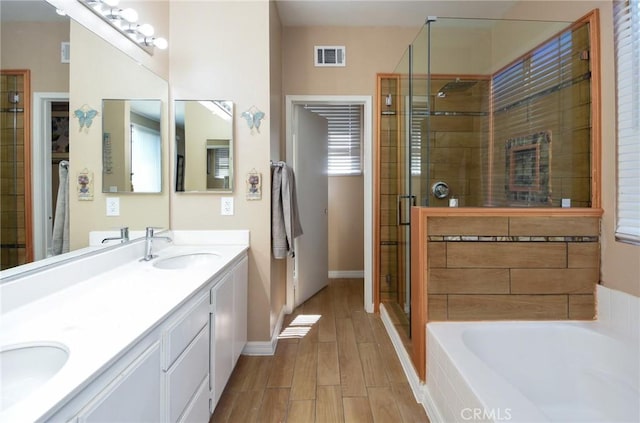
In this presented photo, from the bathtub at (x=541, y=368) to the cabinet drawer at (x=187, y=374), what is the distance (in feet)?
3.65

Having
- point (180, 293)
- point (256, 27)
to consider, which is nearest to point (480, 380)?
point (180, 293)

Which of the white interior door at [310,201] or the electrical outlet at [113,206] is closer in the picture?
the electrical outlet at [113,206]

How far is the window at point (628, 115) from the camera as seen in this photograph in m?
1.46

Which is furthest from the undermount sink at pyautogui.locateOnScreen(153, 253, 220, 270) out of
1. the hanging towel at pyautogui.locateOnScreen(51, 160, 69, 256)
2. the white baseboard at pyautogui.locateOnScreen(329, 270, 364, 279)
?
the white baseboard at pyautogui.locateOnScreen(329, 270, 364, 279)

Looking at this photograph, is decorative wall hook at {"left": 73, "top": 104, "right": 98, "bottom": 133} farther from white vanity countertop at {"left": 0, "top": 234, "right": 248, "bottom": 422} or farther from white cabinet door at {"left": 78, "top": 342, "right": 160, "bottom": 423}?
white cabinet door at {"left": 78, "top": 342, "right": 160, "bottom": 423}

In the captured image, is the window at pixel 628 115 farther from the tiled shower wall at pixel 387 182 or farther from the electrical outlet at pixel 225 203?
the electrical outlet at pixel 225 203

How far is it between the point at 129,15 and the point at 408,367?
2649mm

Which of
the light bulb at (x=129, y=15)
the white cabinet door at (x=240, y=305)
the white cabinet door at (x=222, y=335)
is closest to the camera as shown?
the white cabinet door at (x=222, y=335)

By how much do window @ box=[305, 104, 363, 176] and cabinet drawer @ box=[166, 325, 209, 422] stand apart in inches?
121

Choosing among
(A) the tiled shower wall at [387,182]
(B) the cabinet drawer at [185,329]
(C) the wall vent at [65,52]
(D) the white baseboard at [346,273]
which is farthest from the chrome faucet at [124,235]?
(D) the white baseboard at [346,273]

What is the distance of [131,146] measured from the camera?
184cm

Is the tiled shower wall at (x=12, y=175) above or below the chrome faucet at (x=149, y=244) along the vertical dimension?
above

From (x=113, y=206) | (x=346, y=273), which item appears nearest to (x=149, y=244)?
(x=113, y=206)

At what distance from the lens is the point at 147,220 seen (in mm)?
1958
